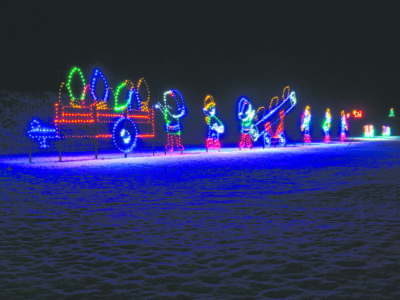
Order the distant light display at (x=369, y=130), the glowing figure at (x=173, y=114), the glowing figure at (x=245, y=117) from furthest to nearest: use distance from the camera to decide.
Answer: the distant light display at (x=369, y=130) < the glowing figure at (x=245, y=117) < the glowing figure at (x=173, y=114)

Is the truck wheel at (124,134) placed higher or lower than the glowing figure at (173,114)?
lower

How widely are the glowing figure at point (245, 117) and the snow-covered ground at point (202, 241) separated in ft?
58.5

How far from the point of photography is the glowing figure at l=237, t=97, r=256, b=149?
27188mm

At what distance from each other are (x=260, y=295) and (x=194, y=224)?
2.67 meters

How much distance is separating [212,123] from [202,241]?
71.3 ft

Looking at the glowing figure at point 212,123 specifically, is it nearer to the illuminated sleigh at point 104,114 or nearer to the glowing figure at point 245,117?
the glowing figure at point 245,117

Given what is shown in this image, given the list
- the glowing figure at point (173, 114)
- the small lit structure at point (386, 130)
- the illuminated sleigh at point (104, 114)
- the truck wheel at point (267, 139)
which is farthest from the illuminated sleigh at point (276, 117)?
the small lit structure at point (386, 130)

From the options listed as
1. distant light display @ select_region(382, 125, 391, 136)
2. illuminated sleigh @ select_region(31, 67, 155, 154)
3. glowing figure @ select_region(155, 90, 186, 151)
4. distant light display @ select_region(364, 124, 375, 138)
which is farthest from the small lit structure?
illuminated sleigh @ select_region(31, 67, 155, 154)

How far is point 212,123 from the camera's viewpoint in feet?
87.2

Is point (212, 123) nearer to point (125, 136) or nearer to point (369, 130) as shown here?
point (125, 136)

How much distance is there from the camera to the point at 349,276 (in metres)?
3.77

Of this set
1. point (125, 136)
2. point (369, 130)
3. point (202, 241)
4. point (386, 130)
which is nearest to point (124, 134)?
point (125, 136)

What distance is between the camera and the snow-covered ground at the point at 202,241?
359cm

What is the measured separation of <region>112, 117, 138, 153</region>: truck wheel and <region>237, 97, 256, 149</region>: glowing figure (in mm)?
8218
